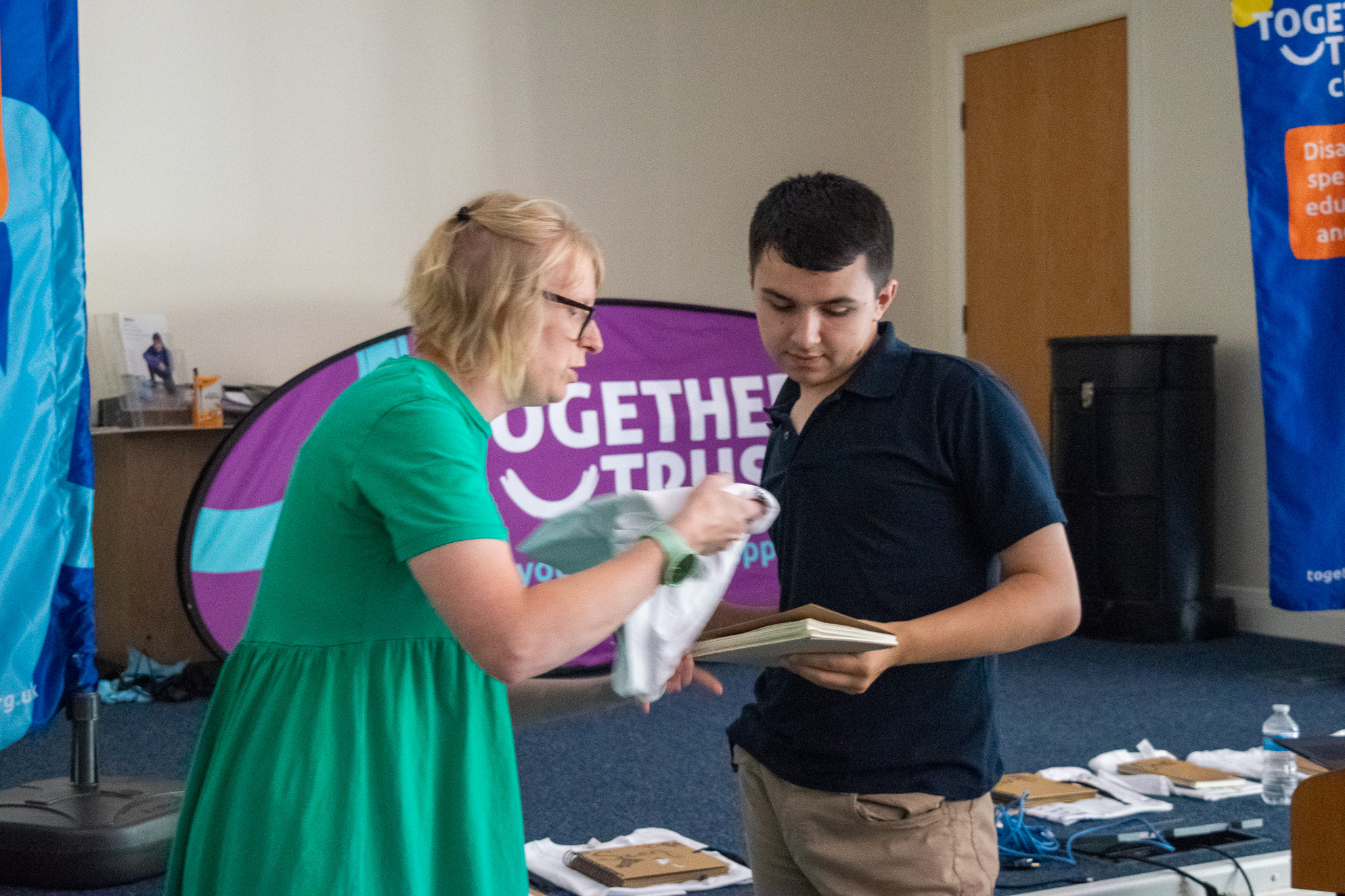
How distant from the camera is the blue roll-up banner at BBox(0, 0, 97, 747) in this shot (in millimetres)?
2047

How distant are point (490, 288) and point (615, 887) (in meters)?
1.92

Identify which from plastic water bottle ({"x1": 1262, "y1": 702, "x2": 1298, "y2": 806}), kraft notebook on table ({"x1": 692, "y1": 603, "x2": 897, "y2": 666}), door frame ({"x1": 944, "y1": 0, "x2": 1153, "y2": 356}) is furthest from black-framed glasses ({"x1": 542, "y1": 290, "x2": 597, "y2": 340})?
door frame ({"x1": 944, "y1": 0, "x2": 1153, "y2": 356})

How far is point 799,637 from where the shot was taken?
115 cm

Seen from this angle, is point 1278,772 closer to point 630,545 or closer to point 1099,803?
point 1099,803

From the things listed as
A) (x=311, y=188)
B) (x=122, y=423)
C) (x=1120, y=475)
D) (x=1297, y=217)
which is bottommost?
(x=1120, y=475)

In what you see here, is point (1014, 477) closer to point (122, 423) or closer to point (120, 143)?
point (122, 423)

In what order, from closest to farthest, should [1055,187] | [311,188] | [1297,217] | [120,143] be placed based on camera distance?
[1297,217] < [120,143] < [311,188] < [1055,187]

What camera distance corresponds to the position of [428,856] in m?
1.10

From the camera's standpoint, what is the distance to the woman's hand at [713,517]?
1148 mm

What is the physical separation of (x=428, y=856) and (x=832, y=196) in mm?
820

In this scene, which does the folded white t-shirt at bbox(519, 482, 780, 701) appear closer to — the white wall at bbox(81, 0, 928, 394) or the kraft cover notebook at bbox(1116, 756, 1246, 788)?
the kraft cover notebook at bbox(1116, 756, 1246, 788)

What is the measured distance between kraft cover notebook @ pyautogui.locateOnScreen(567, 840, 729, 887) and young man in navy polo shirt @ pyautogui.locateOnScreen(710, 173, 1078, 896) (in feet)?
4.35

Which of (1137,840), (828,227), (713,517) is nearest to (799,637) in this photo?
(713,517)

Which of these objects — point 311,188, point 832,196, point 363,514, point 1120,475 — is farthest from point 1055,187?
point 363,514
